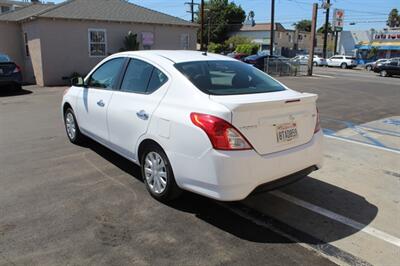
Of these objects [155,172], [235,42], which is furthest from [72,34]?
[235,42]

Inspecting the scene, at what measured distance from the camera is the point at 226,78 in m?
4.46

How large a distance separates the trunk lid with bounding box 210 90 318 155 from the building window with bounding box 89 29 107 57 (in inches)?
688

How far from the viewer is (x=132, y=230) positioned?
12.1 feet

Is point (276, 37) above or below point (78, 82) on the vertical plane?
above

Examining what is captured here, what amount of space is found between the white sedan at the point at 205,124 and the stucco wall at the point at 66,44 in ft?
47.7

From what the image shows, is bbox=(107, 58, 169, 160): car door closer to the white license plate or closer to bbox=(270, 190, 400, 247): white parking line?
the white license plate

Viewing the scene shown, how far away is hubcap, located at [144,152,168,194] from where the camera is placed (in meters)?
4.15

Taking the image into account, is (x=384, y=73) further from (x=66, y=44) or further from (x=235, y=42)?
(x=235, y=42)

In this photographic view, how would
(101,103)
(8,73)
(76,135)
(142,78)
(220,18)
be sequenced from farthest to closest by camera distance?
1. (220,18)
2. (8,73)
3. (76,135)
4. (101,103)
5. (142,78)

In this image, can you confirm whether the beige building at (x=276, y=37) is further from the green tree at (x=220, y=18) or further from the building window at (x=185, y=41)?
the building window at (x=185, y=41)

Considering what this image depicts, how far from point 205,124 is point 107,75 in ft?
8.13

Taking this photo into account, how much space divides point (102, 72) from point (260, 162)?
10.2 ft

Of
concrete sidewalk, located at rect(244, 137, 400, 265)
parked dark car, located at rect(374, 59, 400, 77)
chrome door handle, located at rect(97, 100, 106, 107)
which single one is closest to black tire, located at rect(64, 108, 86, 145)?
chrome door handle, located at rect(97, 100, 106, 107)

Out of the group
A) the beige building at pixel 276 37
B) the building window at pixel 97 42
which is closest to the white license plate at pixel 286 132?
the building window at pixel 97 42
